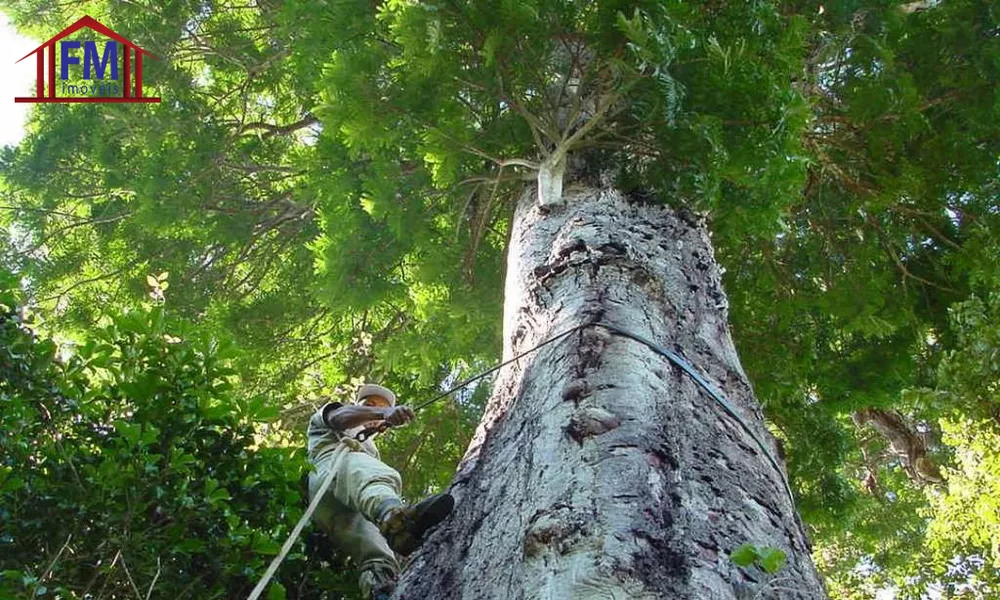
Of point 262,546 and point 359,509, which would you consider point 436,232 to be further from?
point 262,546

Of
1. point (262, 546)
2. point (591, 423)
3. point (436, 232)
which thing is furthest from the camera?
point (436, 232)

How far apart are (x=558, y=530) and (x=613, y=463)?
0.96 ft

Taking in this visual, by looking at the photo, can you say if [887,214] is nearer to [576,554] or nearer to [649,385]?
[649,385]

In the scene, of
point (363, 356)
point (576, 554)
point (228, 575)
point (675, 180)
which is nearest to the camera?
point (576, 554)

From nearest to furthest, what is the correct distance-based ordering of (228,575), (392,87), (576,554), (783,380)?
(576,554), (228,575), (392,87), (783,380)

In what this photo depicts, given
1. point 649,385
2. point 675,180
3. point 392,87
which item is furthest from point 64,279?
point 649,385

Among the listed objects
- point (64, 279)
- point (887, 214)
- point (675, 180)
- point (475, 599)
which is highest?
point (64, 279)

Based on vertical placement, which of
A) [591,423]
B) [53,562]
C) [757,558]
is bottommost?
[757,558]

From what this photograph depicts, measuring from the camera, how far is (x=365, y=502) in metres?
3.12

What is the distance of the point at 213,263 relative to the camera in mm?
8289

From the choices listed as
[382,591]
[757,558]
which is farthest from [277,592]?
[757,558]

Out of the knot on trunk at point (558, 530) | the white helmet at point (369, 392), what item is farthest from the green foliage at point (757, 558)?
the white helmet at point (369, 392)

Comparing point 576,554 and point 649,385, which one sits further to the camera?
point 649,385

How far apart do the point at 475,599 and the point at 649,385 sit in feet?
3.08
